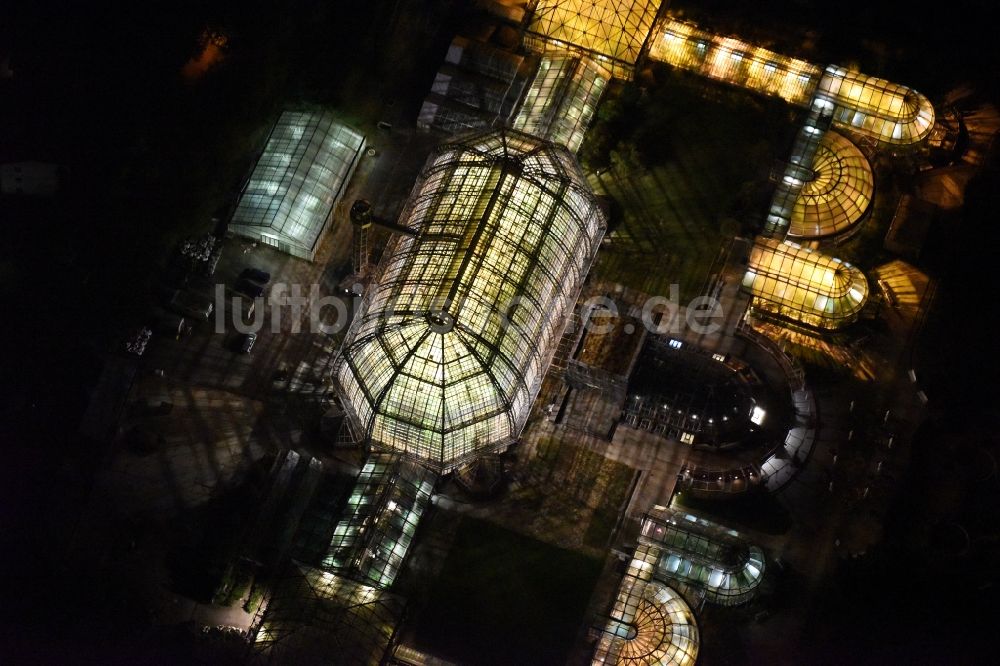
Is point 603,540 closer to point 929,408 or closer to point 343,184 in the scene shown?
point 929,408

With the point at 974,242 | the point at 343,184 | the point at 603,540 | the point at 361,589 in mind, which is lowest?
the point at 361,589

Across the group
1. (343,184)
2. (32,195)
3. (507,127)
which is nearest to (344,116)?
(343,184)

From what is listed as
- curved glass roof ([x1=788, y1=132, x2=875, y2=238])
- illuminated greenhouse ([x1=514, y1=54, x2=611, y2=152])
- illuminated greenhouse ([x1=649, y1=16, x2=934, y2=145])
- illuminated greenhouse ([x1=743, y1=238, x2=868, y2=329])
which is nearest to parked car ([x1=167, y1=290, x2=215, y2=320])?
illuminated greenhouse ([x1=514, y1=54, x2=611, y2=152])

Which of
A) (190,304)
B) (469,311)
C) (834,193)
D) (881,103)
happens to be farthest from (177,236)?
(881,103)

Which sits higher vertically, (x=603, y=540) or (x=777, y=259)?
(x=777, y=259)

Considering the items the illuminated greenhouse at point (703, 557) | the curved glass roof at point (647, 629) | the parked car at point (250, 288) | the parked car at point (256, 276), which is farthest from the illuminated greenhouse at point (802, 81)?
the curved glass roof at point (647, 629)

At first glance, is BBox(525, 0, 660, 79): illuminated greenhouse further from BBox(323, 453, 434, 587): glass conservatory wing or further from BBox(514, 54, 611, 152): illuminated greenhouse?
BBox(323, 453, 434, 587): glass conservatory wing

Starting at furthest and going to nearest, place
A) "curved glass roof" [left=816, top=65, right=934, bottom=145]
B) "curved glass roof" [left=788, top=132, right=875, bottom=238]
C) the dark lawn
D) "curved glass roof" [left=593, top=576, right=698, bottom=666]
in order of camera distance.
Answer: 1. "curved glass roof" [left=816, top=65, right=934, bottom=145]
2. "curved glass roof" [left=788, top=132, right=875, bottom=238]
3. the dark lawn
4. "curved glass roof" [left=593, top=576, right=698, bottom=666]

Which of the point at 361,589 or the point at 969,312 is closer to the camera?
the point at 361,589
